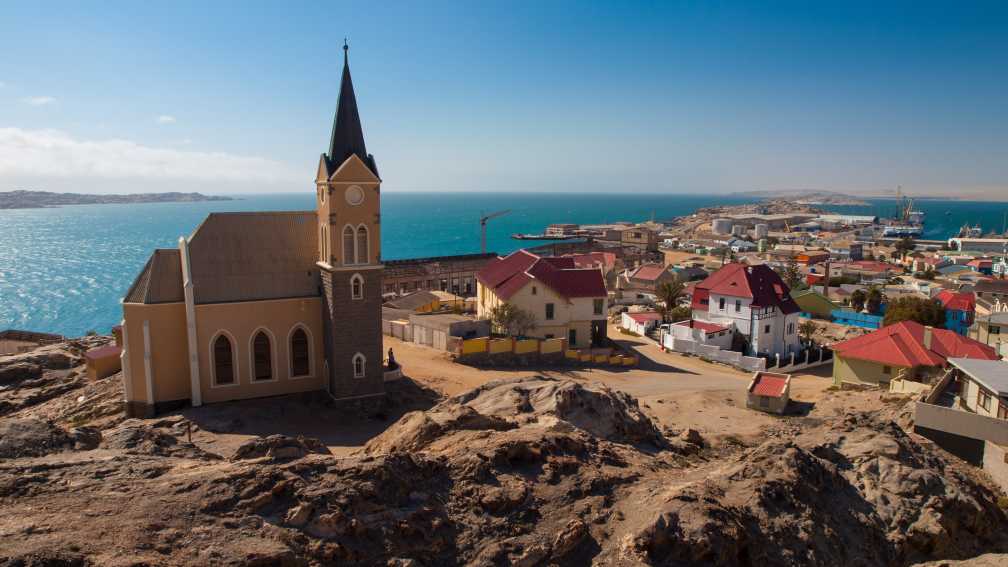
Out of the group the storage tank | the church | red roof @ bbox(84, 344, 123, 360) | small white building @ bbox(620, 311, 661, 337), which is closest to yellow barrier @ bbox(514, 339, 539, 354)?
the church

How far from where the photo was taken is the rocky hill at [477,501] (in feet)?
34.5

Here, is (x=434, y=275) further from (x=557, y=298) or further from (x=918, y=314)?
(x=918, y=314)

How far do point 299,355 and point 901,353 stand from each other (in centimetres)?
3465

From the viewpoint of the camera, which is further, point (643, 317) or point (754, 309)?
point (643, 317)

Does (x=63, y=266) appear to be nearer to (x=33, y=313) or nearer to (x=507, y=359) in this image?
(x=33, y=313)

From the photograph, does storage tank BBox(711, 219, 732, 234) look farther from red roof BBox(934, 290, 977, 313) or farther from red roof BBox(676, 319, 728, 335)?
red roof BBox(676, 319, 728, 335)

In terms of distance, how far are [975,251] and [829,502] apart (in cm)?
14618

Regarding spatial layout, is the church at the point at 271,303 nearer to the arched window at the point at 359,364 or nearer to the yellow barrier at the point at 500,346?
the arched window at the point at 359,364

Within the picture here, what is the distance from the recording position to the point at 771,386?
3509 cm

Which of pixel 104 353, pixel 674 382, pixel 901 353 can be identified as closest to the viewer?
pixel 104 353

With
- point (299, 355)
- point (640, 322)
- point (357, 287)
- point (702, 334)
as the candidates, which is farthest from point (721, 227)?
point (299, 355)

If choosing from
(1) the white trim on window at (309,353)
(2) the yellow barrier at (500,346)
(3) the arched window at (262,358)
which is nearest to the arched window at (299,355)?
(1) the white trim on window at (309,353)

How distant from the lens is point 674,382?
38969mm

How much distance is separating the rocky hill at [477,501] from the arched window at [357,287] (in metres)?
11.2
